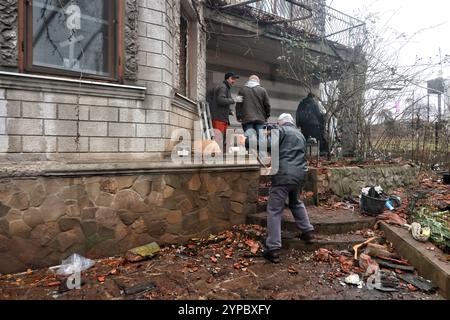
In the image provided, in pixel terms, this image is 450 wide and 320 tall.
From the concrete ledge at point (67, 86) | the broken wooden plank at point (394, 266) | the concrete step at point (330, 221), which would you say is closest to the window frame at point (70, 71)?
the concrete ledge at point (67, 86)

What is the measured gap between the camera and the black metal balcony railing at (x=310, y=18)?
305 inches

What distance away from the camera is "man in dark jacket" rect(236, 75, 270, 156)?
5.82 m

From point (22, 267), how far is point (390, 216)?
195 inches

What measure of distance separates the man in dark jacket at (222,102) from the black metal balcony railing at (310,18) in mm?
2079

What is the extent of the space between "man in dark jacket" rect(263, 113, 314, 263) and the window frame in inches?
93.9

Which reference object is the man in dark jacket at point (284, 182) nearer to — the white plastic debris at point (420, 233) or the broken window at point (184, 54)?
the white plastic debris at point (420, 233)

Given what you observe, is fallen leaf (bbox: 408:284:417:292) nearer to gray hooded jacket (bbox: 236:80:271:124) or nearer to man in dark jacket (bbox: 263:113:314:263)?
man in dark jacket (bbox: 263:113:314:263)

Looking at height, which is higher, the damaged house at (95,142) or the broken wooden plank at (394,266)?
the damaged house at (95,142)

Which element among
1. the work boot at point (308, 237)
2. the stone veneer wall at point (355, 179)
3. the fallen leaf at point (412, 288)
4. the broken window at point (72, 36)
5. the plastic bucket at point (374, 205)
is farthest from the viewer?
the stone veneer wall at point (355, 179)

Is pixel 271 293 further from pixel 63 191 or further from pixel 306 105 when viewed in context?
pixel 306 105

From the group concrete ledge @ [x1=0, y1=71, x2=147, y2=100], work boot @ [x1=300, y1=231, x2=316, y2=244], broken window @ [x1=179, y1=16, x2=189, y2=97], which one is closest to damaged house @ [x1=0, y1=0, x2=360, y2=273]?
concrete ledge @ [x1=0, y1=71, x2=147, y2=100]

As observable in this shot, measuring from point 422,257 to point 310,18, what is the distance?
7.48 metres

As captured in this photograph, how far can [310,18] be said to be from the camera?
890 centimetres
